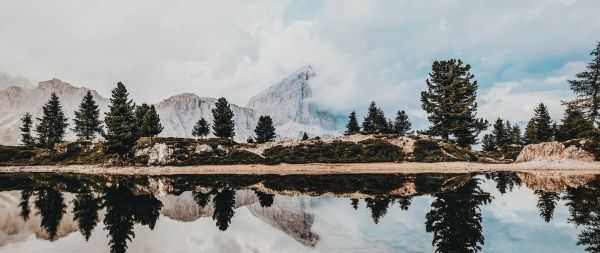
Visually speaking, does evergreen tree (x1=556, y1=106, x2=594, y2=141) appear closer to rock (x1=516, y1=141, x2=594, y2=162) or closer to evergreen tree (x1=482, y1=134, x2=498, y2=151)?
rock (x1=516, y1=141, x2=594, y2=162)

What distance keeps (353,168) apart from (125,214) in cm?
3892

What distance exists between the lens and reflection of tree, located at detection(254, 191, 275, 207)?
83.0 feet

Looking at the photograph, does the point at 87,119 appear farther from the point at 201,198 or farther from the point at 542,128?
the point at 542,128

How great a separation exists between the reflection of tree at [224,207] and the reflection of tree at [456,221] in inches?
373

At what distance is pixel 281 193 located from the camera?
30.9 meters

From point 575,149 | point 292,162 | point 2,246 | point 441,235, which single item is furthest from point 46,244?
point 575,149

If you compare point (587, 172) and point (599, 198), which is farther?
point (587, 172)

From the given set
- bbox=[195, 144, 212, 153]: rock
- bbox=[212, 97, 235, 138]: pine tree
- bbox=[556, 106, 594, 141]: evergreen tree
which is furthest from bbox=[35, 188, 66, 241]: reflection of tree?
bbox=[556, 106, 594, 141]: evergreen tree

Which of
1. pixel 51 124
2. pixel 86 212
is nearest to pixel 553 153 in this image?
pixel 86 212

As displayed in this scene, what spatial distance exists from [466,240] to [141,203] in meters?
20.9

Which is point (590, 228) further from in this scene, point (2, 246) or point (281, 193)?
point (2, 246)

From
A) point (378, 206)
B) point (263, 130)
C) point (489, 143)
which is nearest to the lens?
point (378, 206)

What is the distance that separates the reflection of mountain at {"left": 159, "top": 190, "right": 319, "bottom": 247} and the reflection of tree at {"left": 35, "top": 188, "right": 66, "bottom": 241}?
18.1ft

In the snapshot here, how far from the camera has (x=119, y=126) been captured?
70.9m
